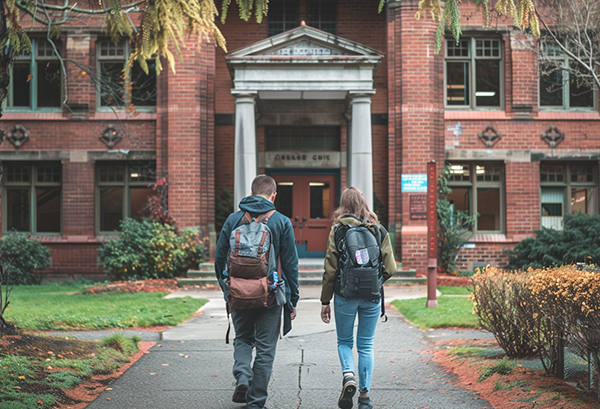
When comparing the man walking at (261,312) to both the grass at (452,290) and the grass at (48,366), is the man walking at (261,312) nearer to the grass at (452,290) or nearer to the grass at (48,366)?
the grass at (48,366)

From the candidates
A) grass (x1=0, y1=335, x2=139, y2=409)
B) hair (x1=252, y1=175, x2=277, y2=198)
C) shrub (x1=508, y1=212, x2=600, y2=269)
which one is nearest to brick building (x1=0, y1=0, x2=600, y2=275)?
shrub (x1=508, y1=212, x2=600, y2=269)

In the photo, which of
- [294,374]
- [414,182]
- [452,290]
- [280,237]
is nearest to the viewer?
[280,237]

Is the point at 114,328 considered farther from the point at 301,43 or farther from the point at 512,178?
the point at 512,178

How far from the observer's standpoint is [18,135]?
18609 millimetres

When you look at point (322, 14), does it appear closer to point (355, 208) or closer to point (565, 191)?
point (565, 191)

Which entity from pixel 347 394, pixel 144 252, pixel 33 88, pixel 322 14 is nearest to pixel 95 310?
pixel 144 252

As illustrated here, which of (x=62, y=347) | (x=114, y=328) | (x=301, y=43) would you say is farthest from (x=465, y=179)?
(x=62, y=347)

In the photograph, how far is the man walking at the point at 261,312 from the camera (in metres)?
5.49

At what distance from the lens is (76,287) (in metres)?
16.8

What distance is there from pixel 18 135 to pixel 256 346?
15353mm

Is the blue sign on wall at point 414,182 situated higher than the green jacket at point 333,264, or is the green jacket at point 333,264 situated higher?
the blue sign on wall at point 414,182

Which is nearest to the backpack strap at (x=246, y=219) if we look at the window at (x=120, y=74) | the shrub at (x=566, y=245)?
the shrub at (x=566, y=245)

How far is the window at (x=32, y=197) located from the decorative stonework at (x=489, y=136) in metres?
11.8

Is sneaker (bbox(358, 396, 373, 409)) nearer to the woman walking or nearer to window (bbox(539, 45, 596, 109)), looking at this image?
the woman walking
